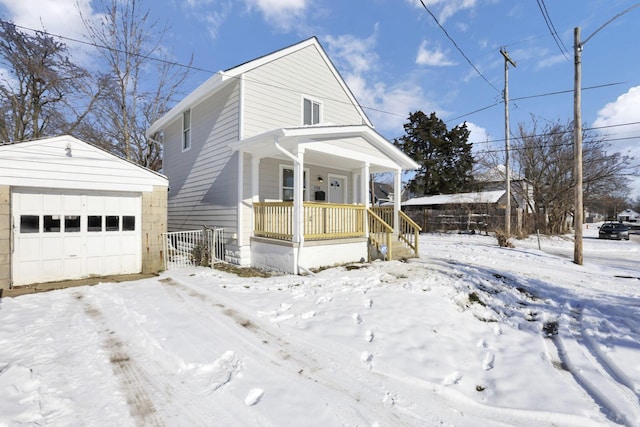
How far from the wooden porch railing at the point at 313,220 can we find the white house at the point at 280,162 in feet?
0.09

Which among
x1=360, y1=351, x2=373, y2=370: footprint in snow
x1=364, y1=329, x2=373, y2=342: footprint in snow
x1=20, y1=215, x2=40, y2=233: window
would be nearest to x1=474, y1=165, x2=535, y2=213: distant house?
x1=364, y1=329, x2=373, y2=342: footprint in snow

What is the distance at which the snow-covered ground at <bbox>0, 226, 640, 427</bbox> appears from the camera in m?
2.41

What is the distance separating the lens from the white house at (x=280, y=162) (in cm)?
750

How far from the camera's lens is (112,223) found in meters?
7.19

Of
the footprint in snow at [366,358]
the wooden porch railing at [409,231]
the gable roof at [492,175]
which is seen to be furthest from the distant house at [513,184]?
the footprint in snow at [366,358]

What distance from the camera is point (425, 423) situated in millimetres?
2307

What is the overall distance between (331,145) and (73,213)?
6.37 meters

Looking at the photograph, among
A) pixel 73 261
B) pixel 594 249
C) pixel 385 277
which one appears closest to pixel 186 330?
pixel 385 277

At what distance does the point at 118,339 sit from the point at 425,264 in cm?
682

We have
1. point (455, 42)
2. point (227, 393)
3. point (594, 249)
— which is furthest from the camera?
point (594, 249)

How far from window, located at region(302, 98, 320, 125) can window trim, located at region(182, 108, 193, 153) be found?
4.29 m

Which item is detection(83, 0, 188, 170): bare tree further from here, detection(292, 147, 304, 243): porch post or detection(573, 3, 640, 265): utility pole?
detection(573, 3, 640, 265): utility pole

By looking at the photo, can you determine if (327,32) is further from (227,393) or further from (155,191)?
(227,393)

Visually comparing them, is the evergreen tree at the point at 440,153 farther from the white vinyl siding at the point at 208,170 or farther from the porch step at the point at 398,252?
the white vinyl siding at the point at 208,170
